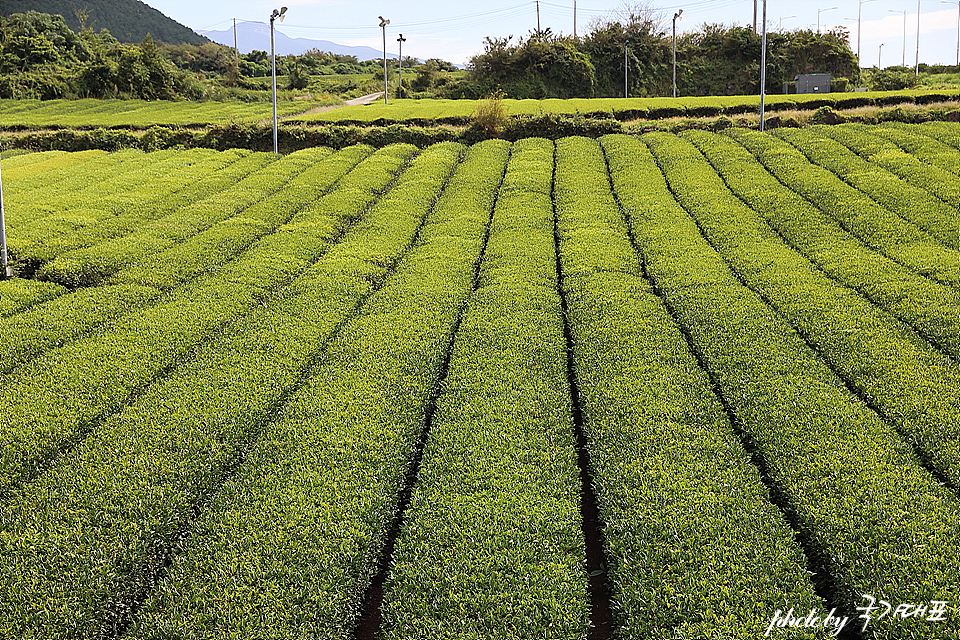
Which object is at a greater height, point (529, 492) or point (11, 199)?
point (11, 199)

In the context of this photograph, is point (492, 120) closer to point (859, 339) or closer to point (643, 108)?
point (643, 108)

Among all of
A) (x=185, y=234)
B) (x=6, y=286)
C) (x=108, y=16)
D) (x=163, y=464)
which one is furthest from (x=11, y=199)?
(x=108, y=16)

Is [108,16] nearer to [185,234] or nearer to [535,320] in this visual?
[185,234]

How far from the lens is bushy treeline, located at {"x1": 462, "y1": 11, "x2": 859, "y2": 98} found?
68375mm

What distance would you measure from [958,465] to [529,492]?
5682 millimetres

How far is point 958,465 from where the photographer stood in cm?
871

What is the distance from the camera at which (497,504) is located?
820 centimetres

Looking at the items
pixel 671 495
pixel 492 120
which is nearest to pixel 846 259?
pixel 671 495

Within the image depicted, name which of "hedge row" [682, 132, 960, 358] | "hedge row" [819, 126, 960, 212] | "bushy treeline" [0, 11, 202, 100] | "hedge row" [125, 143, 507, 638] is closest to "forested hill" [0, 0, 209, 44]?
"bushy treeline" [0, 11, 202, 100]

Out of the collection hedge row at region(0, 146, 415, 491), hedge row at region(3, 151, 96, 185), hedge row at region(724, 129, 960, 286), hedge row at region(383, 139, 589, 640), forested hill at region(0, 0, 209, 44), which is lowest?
hedge row at region(383, 139, 589, 640)

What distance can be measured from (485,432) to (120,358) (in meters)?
7.23

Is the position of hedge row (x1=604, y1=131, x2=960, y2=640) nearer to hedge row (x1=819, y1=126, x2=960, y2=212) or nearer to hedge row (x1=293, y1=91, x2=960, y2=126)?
hedge row (x1=819, y1=126, x2=960, y2=212)

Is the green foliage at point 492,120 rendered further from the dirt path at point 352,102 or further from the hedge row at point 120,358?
the dirt path at point 352,102

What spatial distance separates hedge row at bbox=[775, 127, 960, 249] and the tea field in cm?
35
